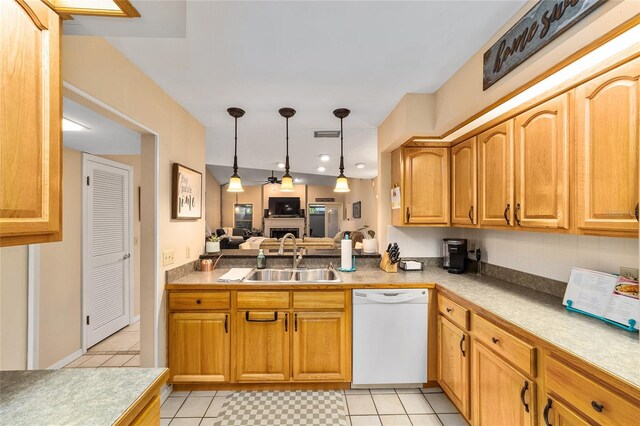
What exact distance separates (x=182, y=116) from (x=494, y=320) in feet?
9.10

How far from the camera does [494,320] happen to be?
5.09ft

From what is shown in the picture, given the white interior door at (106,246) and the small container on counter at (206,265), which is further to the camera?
the white interior door at (106,246)

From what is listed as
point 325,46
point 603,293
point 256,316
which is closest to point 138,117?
point 325,46

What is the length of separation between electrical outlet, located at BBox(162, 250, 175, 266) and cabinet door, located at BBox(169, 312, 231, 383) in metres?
0.40

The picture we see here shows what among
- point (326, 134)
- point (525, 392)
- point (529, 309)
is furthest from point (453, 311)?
point (326, 134)

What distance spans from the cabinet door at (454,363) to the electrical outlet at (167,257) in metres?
2.13

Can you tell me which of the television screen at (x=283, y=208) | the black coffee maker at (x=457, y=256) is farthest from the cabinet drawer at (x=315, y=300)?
the television screen at (x=283, y=208)

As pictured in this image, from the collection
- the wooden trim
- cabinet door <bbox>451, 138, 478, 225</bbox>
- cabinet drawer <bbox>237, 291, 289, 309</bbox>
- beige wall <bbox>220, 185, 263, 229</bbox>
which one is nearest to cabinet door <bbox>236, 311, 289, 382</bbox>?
cabinet drawer <bbox>237, 291, 289, 309</bbox>

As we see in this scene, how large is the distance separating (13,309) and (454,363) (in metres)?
2.57

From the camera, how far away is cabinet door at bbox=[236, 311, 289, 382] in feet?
7.45

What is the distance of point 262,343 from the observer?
2277 mm

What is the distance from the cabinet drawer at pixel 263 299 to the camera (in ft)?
7.44

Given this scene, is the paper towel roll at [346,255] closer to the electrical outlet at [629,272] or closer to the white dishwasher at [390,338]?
the white dishwasher at [390,338]

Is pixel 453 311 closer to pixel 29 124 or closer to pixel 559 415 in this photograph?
pixel 559 415
